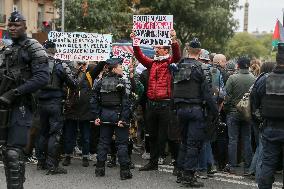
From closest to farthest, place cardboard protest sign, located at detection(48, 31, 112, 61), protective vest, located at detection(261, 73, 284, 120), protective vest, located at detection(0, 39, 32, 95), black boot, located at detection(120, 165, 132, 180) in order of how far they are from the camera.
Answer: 1. protective vest, located at detection(0, 39, 32, 95)
2. protective vest, located at detection(261, 73, 284, 120)
3. black boot, located at detection(120, 165, 132, 180)
4. cardboard protest sign, located at detection(48, 31, 112, 61)

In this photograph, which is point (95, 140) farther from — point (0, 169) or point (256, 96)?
point (256, 96)

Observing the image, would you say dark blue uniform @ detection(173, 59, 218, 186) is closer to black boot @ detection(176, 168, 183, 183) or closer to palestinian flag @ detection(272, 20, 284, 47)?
black boot @ detection(176, 168, 183, 183)

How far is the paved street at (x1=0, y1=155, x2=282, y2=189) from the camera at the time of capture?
8094mm

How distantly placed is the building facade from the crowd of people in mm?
26906

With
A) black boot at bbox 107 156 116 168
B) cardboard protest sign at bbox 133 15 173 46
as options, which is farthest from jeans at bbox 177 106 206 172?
black boot at bbox 107 156 116 168

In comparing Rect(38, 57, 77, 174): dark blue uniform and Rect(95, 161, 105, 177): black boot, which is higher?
Rect(38, 57, 77, 174): dark blue uniform

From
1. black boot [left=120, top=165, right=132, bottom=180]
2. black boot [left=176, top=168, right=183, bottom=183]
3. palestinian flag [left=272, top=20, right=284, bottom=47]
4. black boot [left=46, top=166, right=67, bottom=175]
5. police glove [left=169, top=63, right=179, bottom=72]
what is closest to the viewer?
police glove [left=169, top=63, right=179, bottom=72]

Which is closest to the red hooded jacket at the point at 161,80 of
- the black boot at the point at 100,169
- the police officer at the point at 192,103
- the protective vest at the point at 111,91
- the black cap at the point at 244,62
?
the protective vest at the point at 111,91

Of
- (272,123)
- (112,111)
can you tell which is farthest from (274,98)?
(112,111)

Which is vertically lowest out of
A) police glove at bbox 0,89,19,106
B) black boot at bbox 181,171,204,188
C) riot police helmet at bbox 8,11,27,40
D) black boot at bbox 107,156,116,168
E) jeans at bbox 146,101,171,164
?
black boot at bbox 107,156,116,168

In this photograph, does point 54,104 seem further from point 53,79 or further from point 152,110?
point 152,110

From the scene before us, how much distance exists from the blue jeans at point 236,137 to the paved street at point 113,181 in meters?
0.39

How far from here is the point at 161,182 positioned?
845 centimetres

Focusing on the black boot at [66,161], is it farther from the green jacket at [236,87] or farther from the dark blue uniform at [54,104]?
the green jacket at [236,87]
